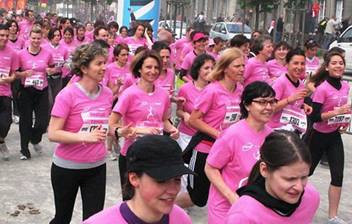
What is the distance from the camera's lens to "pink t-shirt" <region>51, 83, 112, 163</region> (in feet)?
14.5

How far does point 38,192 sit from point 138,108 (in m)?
2.24

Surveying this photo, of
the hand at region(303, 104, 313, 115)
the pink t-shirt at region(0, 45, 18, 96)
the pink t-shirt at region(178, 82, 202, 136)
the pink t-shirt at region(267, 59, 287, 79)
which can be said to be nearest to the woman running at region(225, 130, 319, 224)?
the hand at region(303, 104, 313, 115)

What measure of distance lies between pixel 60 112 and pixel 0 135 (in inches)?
153

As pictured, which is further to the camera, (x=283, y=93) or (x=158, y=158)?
(x=283, y=93)

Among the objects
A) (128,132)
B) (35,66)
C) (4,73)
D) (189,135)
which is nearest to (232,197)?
(128,132)

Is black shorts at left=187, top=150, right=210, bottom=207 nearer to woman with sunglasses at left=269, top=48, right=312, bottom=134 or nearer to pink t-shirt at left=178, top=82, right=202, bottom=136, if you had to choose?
woman with sunglasses at left=269, top=48, right=312, bottom=134

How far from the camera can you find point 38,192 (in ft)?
22.2

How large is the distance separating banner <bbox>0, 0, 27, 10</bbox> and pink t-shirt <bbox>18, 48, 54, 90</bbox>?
3174cm

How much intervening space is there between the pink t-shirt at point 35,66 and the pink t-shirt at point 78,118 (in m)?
3.69

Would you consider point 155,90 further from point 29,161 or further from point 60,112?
point 29,161

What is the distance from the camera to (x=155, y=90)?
5250 millimetres

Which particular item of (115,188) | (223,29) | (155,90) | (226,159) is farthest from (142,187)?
(223,29)

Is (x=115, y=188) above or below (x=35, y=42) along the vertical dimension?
below

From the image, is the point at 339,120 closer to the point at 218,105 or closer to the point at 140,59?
the point at 218,105
